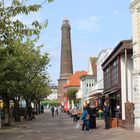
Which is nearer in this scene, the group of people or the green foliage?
the green foliage

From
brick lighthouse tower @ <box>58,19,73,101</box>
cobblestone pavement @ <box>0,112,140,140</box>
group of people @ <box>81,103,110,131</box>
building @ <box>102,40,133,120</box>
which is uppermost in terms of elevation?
brick lighthouse tower @ <box>58,19,73,101</box>

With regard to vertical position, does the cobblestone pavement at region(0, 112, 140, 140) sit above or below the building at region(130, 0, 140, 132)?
below

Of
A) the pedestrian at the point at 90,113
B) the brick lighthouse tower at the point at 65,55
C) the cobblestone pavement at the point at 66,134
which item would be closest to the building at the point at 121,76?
the pedestrian at the point at 90,113

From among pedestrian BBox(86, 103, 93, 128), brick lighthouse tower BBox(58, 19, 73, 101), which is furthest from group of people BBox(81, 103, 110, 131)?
brick lighthouse tower BBox(58, 19, 73, 101)

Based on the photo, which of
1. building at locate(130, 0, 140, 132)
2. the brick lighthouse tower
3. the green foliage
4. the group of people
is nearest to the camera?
the green foliage

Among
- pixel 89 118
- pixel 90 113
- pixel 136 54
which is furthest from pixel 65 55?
pixel 136 54

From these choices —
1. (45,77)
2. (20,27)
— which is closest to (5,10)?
(20,27)

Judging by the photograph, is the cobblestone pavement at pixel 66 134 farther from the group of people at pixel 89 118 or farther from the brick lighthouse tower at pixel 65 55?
the brick lighthouse tower at pixel 65 55

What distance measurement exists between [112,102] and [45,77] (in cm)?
1249

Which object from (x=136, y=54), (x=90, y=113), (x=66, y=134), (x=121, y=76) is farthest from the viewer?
(x=121, y=76)

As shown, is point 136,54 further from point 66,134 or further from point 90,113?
point 66,134

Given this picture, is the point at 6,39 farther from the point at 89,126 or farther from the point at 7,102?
the point at 7,102

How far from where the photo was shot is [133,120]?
33.1 meters

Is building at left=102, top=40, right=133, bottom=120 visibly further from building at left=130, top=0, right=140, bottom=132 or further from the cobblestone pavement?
building at left=130, top=0, right=140, bottom=132
